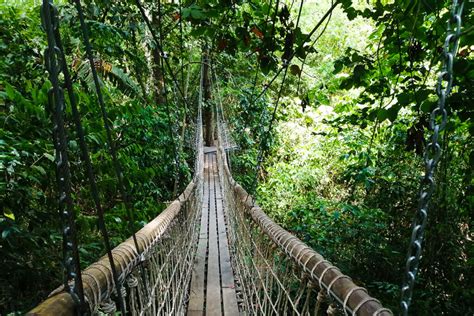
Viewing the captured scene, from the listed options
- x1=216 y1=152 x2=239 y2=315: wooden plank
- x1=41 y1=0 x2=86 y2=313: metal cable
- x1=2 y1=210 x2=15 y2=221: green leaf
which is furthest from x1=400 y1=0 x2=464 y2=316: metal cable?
x1=216 y1=152 x2=239 y2=315: wooden plank

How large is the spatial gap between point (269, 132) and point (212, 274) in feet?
3.21

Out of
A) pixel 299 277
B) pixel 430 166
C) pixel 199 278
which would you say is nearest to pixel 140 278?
pixel 299 277

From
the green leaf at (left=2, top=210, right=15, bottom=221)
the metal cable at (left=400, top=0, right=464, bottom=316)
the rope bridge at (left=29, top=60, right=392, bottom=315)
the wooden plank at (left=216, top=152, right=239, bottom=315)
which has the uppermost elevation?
the metal cable at (left=400, top=0, right=464, bottom=316)

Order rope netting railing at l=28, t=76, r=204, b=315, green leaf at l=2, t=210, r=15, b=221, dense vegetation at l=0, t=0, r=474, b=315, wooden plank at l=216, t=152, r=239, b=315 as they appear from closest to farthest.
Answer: rope netting railing at l=28, t=76, r=204, b=315
green leaf at l=2, t=210, r=15, b=221
dense vegetation at l=0, t=0, r=474, b=315
wooden plank at l=216, t=152, r=239, b=315

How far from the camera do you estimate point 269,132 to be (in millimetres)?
2018

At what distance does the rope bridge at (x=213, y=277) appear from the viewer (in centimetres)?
55

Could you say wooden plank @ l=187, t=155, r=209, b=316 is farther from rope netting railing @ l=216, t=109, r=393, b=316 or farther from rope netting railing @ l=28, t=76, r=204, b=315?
rope netting railing @ l=216, t=109, r=393, b=316

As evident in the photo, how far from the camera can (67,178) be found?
408mm

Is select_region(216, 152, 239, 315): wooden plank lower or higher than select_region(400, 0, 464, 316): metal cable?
lower

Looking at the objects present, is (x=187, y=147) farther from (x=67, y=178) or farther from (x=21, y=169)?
(x=67, y=178)

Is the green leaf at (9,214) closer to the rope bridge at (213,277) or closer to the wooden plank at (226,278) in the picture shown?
the rope bridge at (213,277)

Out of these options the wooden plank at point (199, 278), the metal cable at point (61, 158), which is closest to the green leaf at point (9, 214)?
the metal cable at point (61, 158)

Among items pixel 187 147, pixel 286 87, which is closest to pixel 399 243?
pixel 286 87

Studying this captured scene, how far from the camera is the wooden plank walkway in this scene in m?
1.71
